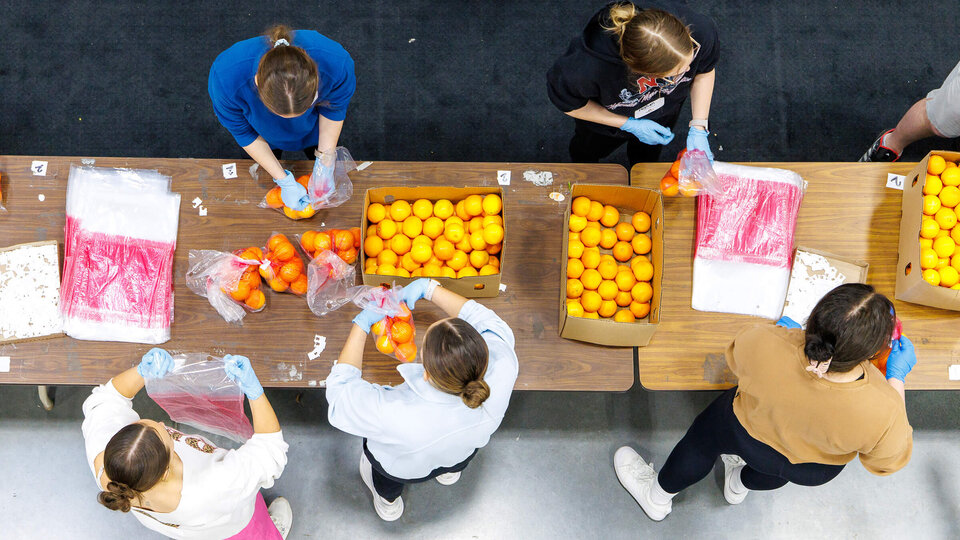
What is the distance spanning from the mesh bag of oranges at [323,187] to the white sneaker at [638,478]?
1945 millimetres

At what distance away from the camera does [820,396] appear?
6.21ft

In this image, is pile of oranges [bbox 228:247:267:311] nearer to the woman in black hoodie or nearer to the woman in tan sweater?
the woman in black hoodie

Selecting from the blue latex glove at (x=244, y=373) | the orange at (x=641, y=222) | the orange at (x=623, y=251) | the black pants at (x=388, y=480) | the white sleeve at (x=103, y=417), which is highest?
the orange at (x=641, y=222)

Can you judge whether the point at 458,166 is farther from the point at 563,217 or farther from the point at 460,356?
the point at 460,356

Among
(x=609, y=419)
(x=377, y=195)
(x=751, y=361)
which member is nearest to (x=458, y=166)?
(x=377, y=195)

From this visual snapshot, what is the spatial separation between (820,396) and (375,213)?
5.45ft

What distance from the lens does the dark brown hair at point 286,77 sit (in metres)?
1.98

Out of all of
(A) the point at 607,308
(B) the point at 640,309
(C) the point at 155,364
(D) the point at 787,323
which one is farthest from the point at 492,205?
(C) the point at 155,364

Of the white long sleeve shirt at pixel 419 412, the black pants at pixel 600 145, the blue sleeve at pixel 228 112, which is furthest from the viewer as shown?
the black pants at pixel 600 145

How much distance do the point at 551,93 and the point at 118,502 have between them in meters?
2.06

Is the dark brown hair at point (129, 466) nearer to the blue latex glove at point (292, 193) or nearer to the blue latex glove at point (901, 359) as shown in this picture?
the blue latex glove at point (292, 193)

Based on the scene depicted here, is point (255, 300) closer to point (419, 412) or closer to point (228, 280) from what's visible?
point (228, 280)

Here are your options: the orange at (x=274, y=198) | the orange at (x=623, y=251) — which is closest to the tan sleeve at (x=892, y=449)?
the orange at (x=623, y=251)

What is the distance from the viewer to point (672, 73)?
218 centimetres
